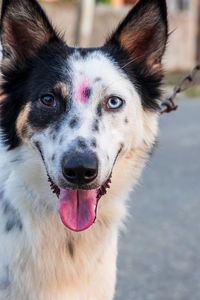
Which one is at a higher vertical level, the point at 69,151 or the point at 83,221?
the point at 69,151

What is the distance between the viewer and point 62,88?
10.3ft

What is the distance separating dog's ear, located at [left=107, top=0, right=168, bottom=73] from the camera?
3340mm

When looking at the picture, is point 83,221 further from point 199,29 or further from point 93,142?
point 199,29

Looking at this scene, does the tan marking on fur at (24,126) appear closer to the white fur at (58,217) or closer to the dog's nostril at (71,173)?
the white fur at (58,217)

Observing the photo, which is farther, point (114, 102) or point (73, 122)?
point (114, 102)

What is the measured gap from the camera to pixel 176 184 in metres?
6.94

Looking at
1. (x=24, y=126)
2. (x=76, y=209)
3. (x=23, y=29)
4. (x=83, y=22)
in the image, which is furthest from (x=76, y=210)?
(x=83, y=22)

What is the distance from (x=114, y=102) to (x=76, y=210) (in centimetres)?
60

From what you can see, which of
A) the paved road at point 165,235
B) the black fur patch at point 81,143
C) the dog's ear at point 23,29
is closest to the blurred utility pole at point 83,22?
the paved road at point 165,235

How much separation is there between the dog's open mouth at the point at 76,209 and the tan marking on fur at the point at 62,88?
19.0 inches

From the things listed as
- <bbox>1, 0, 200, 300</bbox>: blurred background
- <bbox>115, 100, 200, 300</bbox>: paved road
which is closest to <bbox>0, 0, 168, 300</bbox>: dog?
<bbox>1, 0, 200, 300</bbox>: blurred background

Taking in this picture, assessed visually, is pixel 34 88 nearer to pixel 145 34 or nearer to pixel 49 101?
pixel 49 101

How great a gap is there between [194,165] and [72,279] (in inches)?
192

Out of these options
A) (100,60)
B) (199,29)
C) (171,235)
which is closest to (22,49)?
(100,60)
